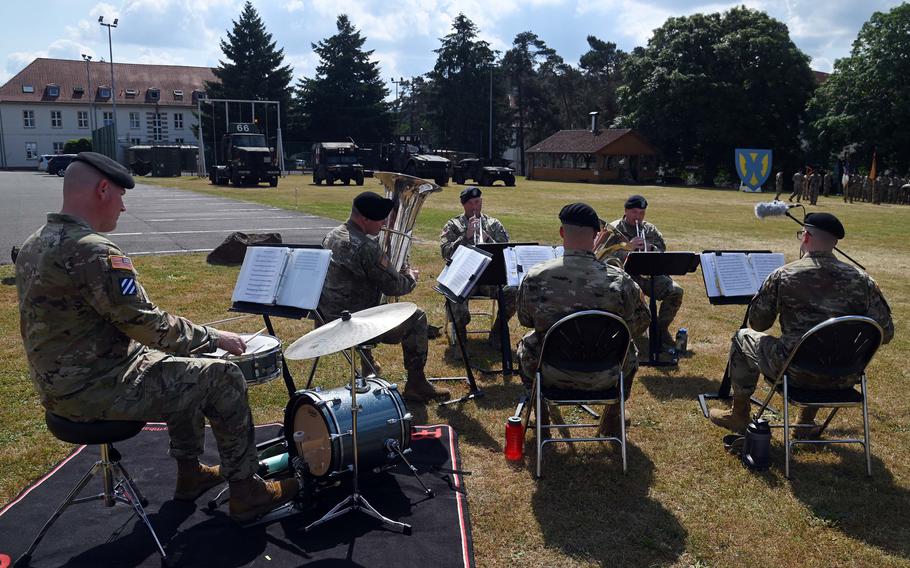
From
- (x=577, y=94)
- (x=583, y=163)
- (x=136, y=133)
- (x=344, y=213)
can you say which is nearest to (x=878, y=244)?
(x=344, y=213)

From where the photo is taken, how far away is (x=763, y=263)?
20.1 feet

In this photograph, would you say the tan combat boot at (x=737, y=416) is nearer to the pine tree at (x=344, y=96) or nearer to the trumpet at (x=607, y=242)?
the trumpet at (x=607, y=242)

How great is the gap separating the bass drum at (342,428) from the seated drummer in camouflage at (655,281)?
159 inches

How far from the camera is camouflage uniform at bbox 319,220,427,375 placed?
19.2 ft

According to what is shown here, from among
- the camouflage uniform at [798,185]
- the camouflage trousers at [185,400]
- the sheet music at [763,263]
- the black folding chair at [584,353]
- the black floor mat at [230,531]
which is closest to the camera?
the camouflage trousers at [185,400]

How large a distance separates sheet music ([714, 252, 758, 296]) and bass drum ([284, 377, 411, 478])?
3.08 metres

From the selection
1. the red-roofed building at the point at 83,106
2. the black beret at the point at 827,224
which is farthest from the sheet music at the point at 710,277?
the red-roofed building at the point at 83,106

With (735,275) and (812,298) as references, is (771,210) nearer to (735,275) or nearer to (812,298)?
(735,275)

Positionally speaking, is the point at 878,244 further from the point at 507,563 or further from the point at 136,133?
the point at 136,133

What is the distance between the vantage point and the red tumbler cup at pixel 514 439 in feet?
16.8

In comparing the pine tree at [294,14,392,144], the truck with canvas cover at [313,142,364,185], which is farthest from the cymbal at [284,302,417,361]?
the pine tree at [294,14,392,144]

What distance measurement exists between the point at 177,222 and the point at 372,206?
Answer: 1598 cm

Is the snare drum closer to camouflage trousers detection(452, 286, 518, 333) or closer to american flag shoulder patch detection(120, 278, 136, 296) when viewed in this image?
american flag shoulder patch detection(120, 278, 136, 296)

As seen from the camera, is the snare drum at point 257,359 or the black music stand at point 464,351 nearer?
the snare drum at point 257,359
